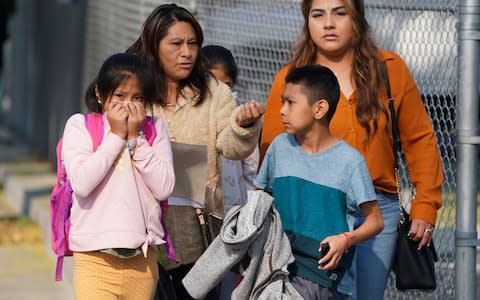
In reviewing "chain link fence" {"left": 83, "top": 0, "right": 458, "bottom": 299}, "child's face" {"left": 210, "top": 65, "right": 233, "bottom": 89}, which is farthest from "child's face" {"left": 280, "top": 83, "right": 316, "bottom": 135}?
"child's face" {"left": 210, "top": 65, "right": 233, "bottom": 89}

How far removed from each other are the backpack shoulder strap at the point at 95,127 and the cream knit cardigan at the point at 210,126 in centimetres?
44

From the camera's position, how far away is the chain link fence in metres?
5.85

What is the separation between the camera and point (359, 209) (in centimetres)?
469

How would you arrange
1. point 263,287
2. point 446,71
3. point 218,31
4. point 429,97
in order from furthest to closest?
point 218,31
point 429,97
point 446,71
point 263,287

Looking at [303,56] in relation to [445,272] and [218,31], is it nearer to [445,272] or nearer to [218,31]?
[445,272]

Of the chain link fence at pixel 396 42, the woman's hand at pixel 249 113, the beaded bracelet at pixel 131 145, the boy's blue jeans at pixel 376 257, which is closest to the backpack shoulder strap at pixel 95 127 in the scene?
the beaded bracelet at pixel 131 145

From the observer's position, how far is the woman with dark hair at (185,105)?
5195 millimetres

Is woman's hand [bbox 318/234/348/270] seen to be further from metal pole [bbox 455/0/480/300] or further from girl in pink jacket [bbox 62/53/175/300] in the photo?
metal pole [bbox 455/0/480/300]

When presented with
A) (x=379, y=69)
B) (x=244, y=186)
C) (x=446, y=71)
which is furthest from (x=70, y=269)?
(x=379, y=69)

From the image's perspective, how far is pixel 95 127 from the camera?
4770mm

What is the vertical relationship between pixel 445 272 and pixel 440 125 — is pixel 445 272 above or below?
below

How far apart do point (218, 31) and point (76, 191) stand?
348cm

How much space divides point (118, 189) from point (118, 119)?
27 centimetres

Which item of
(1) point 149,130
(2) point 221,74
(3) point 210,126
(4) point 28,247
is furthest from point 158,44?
(4) point 28,247
